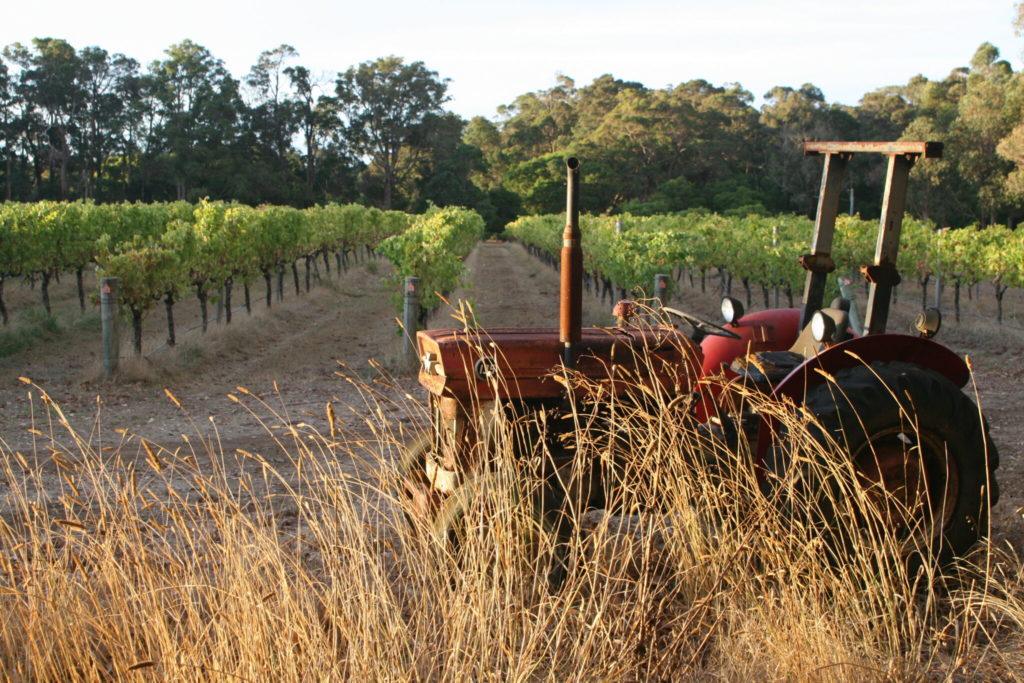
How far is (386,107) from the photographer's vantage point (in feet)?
188

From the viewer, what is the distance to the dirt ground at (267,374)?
6.23 metres

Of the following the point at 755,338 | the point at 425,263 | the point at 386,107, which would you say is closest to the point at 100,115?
the point at 386,107

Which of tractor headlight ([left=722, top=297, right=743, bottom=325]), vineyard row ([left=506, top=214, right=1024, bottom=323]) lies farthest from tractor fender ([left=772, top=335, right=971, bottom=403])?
vineyard row ([left=506, top=214, right=1024, bottom=323])

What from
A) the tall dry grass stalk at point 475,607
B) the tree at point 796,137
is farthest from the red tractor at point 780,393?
the tree at point 796,137

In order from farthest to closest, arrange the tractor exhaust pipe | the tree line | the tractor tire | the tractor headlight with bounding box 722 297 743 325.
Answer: the tree line, the tractor headlight with bounding box 722 297 743 325, the tractor tire, the tractor exhaust pipe

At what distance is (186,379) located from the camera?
29.1 feet

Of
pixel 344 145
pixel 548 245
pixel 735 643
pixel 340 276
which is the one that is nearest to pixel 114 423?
pixel 735 643

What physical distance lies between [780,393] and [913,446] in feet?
1.71

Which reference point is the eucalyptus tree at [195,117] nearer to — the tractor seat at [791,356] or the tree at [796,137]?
the tree at [796,137]

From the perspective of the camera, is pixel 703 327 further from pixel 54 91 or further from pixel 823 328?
pixel 54 91

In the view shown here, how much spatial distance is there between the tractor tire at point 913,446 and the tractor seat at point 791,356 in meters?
0.39

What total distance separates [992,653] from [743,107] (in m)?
54.7

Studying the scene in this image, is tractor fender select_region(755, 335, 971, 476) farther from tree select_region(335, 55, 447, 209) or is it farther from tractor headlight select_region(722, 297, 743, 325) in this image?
tree select_region(335, 55, 447, 209)

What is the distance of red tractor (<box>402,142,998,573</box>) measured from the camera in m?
3.16
